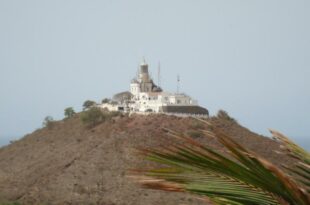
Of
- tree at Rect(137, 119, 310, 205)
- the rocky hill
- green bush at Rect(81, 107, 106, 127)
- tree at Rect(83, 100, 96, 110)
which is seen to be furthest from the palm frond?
tree at Rect(83, 100, 96, 110)

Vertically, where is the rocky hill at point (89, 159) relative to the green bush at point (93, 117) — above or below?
below

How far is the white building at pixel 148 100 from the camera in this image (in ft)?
240

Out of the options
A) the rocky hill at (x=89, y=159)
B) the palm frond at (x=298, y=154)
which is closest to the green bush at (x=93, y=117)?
the rocky hill at (x=89, y=159)

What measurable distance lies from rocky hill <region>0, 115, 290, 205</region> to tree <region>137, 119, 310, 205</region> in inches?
1807

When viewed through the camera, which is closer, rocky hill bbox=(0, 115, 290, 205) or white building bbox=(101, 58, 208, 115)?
rocky hill bbox=(0, 115, 290, 205)

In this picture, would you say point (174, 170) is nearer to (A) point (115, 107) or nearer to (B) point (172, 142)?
(B) point (172, 142)

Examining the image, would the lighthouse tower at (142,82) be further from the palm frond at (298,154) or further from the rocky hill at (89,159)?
the palm frond at (298,154)

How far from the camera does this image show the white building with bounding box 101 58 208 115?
240 feet

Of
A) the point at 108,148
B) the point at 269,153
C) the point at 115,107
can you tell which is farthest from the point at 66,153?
the point at 269,153

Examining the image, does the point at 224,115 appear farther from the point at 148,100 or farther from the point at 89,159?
the point at 89,159

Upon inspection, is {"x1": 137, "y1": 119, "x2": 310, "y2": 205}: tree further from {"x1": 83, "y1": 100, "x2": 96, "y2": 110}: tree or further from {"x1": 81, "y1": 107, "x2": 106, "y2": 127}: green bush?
{"x1": 83, "y1": 100, "x2": 96, "y2": 110}: tree

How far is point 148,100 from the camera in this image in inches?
2953

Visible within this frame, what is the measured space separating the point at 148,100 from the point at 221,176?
236ft

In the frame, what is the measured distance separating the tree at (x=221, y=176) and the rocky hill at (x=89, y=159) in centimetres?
4590
